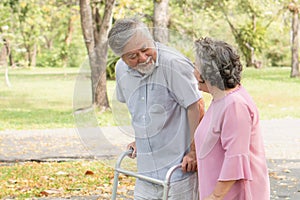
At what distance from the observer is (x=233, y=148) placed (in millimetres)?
2908

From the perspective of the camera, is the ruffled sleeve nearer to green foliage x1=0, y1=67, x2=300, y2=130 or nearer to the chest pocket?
the chest pocket

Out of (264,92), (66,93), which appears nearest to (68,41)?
(66,93)

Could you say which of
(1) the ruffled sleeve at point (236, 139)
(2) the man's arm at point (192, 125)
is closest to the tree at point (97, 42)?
(2) the man's arm at point (192, 125)

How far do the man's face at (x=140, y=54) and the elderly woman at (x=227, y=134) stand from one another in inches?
11.7

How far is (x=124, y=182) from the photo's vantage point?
277 inches

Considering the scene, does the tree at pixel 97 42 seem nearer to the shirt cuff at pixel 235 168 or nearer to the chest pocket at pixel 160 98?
the chest pocket at pixel 160 98

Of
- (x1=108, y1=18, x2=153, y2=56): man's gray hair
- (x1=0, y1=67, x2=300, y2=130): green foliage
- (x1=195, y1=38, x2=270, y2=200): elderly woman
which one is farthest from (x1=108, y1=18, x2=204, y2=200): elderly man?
(x1=0, y1=67, x2=300, y2=130): green foliage

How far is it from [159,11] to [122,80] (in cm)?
1123

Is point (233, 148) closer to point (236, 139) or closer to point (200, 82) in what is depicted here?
point (236, 139)

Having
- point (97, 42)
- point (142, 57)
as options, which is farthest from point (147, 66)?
point (97, 42)

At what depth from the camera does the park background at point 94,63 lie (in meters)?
3.91

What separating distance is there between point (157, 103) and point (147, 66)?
20cm

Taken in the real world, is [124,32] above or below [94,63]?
above

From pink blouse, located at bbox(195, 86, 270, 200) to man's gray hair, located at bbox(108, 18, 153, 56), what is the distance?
50 cm
